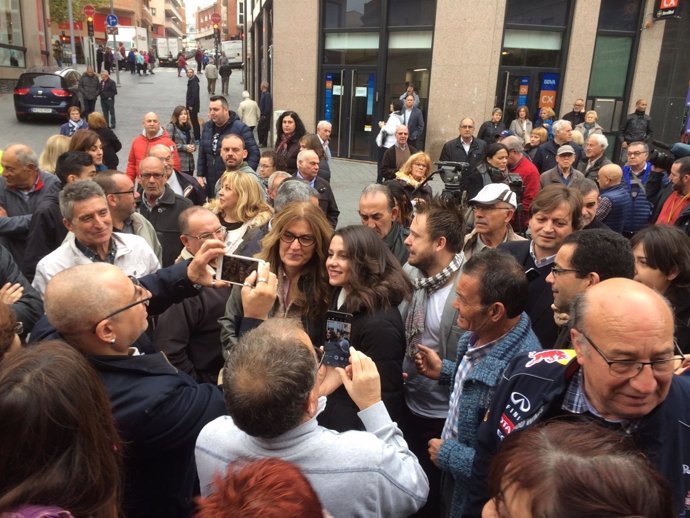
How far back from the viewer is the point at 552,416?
191 centimetres

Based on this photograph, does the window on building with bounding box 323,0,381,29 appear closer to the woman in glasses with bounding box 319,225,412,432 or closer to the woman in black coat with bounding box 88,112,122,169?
the woman in black coat with bounding box 88,112,122,169

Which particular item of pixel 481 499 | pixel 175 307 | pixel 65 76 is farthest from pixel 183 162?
pixel 65 76

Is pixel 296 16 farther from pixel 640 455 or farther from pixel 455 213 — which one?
pixel 640 455

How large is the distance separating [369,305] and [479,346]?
55 cm

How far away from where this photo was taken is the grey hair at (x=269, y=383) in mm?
1590

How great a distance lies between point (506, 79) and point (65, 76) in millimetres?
14493

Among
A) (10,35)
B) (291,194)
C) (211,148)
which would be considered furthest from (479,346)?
(10,35)

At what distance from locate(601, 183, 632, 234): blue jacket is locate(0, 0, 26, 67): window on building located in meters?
26.4

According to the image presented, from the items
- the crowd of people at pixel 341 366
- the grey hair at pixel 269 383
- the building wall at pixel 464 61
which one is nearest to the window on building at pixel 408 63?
the building wall at pixel 464 61

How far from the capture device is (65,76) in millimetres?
18344

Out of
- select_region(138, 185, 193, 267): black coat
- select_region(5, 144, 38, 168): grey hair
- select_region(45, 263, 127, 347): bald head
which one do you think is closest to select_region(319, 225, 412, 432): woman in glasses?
select_region(45, 263, 127, 347): bald head

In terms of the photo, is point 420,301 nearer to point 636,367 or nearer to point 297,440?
point 636,367

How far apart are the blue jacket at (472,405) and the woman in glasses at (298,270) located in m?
0.89

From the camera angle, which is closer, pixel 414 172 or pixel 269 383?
pixel 269 383
